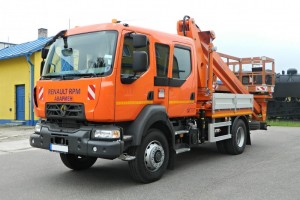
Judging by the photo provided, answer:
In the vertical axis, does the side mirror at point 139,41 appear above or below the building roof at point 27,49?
below

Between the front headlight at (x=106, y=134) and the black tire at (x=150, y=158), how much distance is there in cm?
55

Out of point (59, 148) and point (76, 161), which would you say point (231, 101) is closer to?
point (76, 161)

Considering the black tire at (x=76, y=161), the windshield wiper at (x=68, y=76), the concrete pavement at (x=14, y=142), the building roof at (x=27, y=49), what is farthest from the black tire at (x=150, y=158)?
the building roof at (x=27, y=49)

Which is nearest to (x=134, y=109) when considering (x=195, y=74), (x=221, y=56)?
(x=195, y=74)

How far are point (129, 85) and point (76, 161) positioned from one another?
2.40 metres

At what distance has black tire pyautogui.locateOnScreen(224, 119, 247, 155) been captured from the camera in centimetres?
908

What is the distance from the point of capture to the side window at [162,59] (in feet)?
21.6

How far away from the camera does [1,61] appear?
1988cm

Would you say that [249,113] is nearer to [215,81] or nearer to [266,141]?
[215,81]

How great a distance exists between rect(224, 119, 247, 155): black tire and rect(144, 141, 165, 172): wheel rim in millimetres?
3129

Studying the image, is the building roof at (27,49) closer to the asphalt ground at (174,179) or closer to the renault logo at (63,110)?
the asphalt ground at (174,179)

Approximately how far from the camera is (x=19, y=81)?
1862 centimetres

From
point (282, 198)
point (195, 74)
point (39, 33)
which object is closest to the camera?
point (282, 198)

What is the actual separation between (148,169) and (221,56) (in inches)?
184
